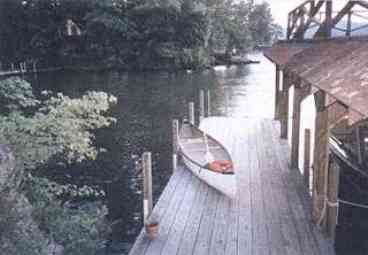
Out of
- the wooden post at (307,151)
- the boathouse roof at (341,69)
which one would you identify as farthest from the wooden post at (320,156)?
the wooden post at (307,151)

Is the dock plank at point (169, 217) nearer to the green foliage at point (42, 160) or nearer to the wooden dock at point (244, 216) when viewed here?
the wooden dock at point (244, 216)

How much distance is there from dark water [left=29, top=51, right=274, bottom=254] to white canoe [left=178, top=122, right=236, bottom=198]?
1.77m

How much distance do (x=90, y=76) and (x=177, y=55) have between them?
7.88 m

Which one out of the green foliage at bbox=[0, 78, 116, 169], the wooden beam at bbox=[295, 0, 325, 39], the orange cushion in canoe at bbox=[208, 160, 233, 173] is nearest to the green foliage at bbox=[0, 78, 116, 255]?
the green foliage at bbox=[0, 78, 116, 169]

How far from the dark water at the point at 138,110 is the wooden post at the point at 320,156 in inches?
159

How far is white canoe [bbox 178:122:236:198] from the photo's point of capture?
7.62 metres

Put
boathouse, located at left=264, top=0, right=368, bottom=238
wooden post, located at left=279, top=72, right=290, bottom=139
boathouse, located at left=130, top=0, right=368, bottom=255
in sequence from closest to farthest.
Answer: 1. boathouse, located at left=264, top=0, right=368, bottom=238
2. boathouse, located at left=130, top=0, right=368, bottom=255
3. wooden post, located at left=279, top=72, right=290, bottom=139

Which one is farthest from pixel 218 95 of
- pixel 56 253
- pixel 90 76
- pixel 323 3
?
pixel 56 253

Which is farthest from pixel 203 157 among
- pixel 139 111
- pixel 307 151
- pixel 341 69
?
pixel 139 111

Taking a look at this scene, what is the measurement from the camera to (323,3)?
9.22 meters

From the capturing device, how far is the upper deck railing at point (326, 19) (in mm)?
7773

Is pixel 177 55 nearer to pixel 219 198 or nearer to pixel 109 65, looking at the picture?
pixel 109 65

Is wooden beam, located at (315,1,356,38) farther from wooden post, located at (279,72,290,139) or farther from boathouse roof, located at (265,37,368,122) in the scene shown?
wooden post, located at (279,72,290,139)

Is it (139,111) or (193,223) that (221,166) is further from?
(139,111)
